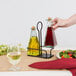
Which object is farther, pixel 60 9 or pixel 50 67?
pixel 60 9

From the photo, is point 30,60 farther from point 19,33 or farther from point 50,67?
point 19,33

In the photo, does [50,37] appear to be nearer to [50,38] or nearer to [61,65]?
[50,38]

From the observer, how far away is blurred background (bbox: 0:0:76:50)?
309 centimetres

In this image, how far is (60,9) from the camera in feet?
10.2

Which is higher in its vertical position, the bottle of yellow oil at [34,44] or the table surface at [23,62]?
the bottle of yellow oil at [34,44]

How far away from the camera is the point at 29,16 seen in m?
3.21

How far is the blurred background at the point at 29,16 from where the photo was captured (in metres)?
3.09

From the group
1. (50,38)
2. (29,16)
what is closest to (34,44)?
(50,38)

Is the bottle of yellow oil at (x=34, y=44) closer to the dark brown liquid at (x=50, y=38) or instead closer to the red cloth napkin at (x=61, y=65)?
the dark brown liquid at (x=50, y=38)

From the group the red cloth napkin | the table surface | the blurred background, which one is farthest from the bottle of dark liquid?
the blurred background

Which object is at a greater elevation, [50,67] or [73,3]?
[73,3]

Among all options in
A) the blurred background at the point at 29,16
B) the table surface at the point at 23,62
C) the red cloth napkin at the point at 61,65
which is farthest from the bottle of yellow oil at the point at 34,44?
the blurred background at the point at 29,16

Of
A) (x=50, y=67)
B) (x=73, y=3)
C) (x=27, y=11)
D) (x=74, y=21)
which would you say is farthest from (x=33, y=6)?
(x=50, y=67)
